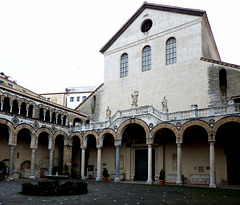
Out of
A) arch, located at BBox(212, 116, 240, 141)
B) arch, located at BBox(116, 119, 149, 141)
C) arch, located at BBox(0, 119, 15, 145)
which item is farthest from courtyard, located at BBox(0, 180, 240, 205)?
arch, located at BBox(0, 119, 15, 145)

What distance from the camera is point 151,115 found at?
2189 cm

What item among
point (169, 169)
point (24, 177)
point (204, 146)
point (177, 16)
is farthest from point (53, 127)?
point (177, 16)

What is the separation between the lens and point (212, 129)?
61.8 ft

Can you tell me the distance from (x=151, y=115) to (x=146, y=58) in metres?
8.16

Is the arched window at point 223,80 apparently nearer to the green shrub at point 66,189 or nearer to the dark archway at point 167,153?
the dark archway at point 167,153

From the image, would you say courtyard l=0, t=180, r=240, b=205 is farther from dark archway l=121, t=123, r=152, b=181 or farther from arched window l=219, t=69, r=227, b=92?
dark archway l=121, t=123, r=152, b=181

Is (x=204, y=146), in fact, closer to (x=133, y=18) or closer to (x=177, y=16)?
(x=177, y=16)

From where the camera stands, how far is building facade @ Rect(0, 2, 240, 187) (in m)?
21.2

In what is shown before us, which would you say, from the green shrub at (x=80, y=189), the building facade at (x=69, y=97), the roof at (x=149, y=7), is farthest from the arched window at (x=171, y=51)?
the building facade at (x=69, y=97)

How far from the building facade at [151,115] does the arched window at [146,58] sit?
11cm

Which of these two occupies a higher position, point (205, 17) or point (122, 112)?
point (205, 17)

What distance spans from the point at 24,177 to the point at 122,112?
11.3m

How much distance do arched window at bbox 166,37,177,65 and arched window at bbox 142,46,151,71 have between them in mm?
2029

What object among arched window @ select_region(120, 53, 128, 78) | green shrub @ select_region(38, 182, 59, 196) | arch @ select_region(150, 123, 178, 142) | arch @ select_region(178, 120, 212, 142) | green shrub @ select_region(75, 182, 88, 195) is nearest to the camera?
green shrub @ select_region(38, 182, 59, 196)
